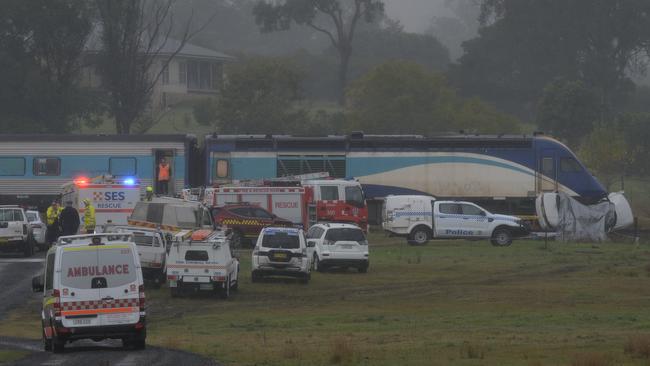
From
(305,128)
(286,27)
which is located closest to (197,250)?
(305,128)

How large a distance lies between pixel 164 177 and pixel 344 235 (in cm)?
1798

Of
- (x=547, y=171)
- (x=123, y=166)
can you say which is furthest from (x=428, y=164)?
(x=123, y=166)

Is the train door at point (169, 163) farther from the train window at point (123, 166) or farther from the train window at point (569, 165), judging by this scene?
the train window at point (569, 165)

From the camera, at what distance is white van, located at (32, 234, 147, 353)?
22.3 m

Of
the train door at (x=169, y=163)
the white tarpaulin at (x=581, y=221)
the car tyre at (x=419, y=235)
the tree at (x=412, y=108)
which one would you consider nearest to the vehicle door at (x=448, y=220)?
the car tyre at (x=419, y=235)

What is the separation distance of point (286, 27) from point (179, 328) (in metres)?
82.2

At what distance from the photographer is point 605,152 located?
75.2 meters

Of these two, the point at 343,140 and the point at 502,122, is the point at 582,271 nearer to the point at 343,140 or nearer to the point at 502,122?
the point at 343,140

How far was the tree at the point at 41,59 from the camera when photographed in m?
78.4

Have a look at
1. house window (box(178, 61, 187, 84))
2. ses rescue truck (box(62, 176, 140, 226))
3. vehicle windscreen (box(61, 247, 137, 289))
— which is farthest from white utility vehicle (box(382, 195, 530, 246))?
house window (box(178, 61, 187, 84))

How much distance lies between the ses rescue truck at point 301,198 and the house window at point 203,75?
5839 centimetres

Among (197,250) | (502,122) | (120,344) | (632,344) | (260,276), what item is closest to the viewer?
(632,344)

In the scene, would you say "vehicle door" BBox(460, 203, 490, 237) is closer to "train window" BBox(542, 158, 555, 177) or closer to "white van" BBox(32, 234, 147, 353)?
"train window" BBox(542, 158, 555, 177)

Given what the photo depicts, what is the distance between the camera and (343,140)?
5719cm
